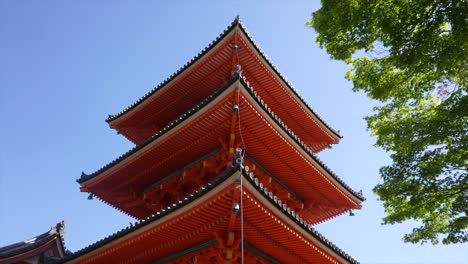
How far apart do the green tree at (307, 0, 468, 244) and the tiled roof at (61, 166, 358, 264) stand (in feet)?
6.58

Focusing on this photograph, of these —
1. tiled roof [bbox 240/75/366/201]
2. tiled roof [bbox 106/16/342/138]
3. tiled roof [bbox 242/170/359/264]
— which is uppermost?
tiled roof [bbox 106/16/342/138]

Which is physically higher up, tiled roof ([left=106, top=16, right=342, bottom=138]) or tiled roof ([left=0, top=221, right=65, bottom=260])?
tiled roof ([left=106, top=16, right=342, bottom=138])

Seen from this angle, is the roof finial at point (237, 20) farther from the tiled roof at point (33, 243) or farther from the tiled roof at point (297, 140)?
the tiled roof at point (33, 243)

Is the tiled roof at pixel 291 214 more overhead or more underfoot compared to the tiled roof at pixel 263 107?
more underfoot

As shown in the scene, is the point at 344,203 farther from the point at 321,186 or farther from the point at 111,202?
the point at 111,202

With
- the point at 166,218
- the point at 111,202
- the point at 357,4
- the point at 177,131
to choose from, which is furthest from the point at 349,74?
the point at 111,202

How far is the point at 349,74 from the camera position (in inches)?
375

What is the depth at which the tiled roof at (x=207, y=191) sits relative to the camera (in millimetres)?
7559

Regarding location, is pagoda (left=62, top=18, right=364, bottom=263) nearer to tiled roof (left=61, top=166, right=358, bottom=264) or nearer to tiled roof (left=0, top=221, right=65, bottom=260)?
tiled roof (left=61, top=166, right=358, bottom=264)

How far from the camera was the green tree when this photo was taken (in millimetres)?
7320

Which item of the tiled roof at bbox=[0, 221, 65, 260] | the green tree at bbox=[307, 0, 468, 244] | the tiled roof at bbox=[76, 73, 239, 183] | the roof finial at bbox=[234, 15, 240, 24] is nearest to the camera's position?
the green tree at bbox=[307, 0, 468, 244]

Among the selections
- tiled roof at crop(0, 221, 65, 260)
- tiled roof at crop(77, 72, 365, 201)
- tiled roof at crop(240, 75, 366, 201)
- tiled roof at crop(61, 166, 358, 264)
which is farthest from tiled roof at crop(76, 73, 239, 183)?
tiled roof at crop(0, 221, 65, 260)

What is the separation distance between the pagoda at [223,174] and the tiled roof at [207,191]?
3 cm

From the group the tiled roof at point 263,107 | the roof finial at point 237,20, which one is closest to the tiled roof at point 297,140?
the tiled roof at point 263,107
